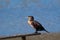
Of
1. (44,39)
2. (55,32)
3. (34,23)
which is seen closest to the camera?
(34,23)

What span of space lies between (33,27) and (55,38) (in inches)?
281

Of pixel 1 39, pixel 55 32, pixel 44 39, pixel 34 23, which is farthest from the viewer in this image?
pixel 55 32

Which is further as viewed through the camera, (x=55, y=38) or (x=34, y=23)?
(x=55, y=38)

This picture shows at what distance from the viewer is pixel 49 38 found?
20.0m

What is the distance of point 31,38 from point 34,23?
286 inches

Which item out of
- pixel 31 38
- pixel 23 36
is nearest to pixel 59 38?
pixel 31 38

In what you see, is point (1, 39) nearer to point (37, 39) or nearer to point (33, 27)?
point (33, 27)

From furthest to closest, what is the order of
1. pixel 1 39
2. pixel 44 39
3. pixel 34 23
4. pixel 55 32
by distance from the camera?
pixel 55 32 < pixel 44 39 < pixel 34 23 < pixel 1 39

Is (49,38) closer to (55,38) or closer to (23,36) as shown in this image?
(55,38)

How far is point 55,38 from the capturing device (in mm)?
20141

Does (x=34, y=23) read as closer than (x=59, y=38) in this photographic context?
Yes

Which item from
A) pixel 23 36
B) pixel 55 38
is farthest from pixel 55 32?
pixel 23 36

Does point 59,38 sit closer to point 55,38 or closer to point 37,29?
point 55,38

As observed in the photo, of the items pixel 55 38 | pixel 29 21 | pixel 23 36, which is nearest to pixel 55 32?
pixel 55 38
